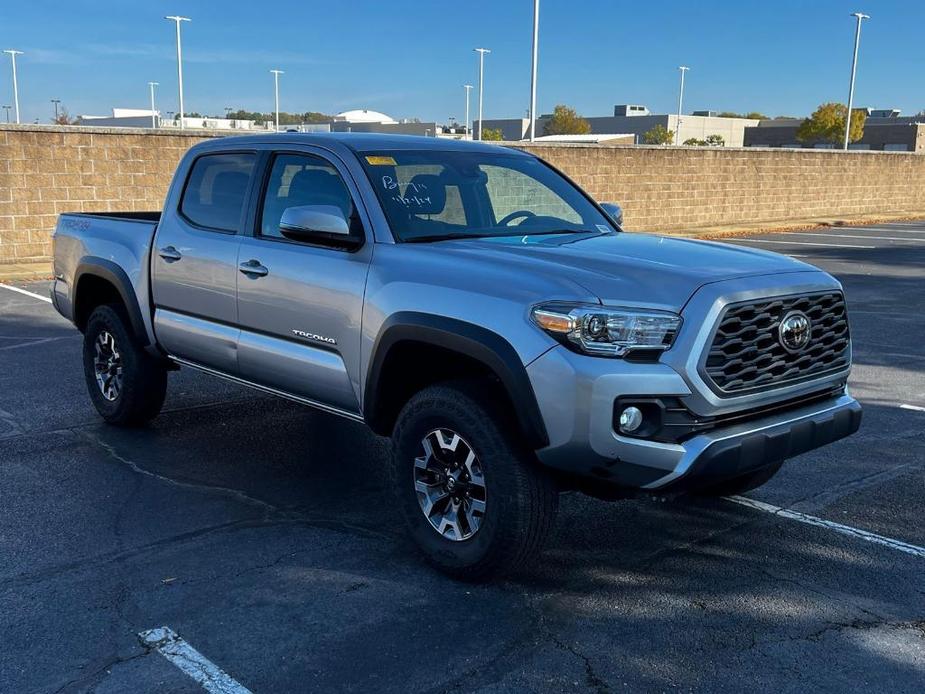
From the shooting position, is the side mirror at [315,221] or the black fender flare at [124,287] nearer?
the side mirror at [315,221]

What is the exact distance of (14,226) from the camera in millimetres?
15359

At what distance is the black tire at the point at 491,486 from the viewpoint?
4.07 metres

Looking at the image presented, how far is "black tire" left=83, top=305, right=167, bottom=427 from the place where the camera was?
652 centimetres

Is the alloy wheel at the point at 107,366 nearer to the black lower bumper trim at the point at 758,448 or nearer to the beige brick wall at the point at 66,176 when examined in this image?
the black lower bumper trim at the point at 758,448

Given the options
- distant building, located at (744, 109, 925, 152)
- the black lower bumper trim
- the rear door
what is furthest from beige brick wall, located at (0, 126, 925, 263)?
distant building, located at (744, 109, 925, 152)

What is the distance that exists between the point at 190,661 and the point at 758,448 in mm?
2338

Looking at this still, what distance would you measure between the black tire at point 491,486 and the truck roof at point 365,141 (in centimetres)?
158

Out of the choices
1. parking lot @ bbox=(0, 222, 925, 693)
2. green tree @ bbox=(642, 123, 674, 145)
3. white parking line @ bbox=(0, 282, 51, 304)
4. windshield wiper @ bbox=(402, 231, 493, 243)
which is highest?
green tree @ bbox=(642, 123, 674, 145)

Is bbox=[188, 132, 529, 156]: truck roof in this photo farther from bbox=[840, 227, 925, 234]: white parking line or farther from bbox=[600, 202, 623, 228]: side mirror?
bbox=[840, 227, 925, 234]: white parking line

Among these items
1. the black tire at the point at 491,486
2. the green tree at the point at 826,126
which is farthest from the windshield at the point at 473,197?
the green tree at the point at 826,126

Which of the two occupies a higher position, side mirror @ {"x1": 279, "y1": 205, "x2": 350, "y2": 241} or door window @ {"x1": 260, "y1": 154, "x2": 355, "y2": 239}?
door window @ {"x1": 260, "y1": 154, "x2": 355, "y2": 239}

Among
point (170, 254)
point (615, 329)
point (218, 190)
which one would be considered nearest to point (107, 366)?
point (170, 254)

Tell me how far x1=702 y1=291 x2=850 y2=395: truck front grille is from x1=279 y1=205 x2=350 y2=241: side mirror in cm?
186

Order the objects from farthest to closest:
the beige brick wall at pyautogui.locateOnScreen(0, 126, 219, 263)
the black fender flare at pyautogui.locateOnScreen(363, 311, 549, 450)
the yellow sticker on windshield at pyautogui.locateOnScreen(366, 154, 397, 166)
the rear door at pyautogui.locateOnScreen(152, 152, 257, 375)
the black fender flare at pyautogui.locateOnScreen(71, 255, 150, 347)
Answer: the beige brick wall at pyautogui.locateOnScreen(0, 126, 219, 263), the black fender flare at pyautogui.locateOnScreen(71, 255, 150, 347), the rear door at pyautogui.locateOnScreen(152, 152, 257, 375), the yellow sticker on windshield at pyautogui.locateOnScreen(366, 154, 397, 166), the black fender flare at pyautogui.locateOnScreen(363, 311, 549, 450)
